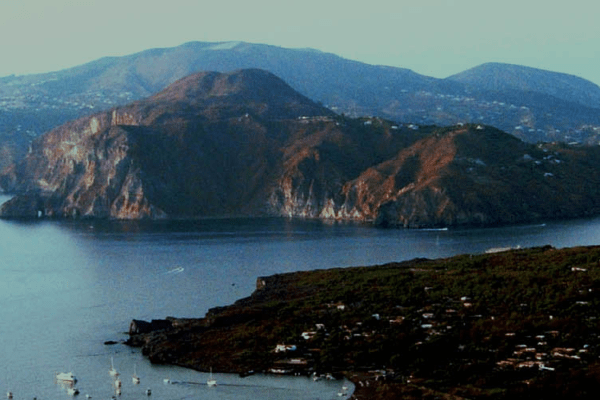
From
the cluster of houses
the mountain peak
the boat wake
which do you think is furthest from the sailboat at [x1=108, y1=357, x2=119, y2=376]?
the mountain peak

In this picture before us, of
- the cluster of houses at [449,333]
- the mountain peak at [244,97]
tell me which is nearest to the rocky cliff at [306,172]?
the mountain peak at [244,97]

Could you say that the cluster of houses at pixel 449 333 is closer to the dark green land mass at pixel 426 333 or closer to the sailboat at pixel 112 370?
the dark green land mass at pixel 426 333

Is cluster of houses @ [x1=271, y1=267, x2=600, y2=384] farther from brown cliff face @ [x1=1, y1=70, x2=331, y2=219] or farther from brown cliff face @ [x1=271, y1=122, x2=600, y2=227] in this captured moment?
brown cliff face @ [x1=1, y1=70, x2=331, y2=219]

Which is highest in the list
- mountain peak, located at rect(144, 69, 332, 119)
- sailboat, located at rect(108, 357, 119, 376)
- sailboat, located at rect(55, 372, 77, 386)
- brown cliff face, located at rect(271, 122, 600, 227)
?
mountain peak, located at rect(144, 69, 332, 119)

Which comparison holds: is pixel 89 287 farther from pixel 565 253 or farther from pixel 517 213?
pixel 517 213

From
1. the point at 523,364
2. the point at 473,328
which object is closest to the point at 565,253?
the point at 473,328

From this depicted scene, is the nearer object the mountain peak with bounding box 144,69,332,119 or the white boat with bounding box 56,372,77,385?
the white boat with bounding box 56,372,77,385

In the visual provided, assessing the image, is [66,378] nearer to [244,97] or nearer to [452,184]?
[452,184]
